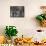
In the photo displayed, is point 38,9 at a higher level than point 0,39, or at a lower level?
higher

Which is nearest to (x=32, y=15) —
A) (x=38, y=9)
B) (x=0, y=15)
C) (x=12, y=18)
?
(x=38, y=9)

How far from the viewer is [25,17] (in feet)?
9.84

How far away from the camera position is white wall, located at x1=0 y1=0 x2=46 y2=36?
3.00 metres

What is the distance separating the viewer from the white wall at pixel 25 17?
3.00 m

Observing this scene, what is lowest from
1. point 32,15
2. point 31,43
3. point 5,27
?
point 31,43

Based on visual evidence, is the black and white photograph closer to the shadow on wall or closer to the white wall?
the white wall

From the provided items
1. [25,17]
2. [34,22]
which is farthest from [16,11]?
[34,22]

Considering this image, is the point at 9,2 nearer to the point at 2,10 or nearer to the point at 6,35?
the point at 2,10

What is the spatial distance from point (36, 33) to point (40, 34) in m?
0.07

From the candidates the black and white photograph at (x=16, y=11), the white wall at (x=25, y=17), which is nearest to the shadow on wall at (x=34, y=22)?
the white wall at (x=25, y=17)

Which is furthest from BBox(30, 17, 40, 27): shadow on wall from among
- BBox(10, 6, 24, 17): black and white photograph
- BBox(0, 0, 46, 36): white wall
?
BBox(10, 6, 24, 17): black and white photograph

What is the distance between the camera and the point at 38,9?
9.87ft

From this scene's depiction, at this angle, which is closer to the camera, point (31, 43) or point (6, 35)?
point (31, 43)

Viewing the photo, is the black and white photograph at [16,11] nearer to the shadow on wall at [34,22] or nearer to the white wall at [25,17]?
the white wall at [25,17]
